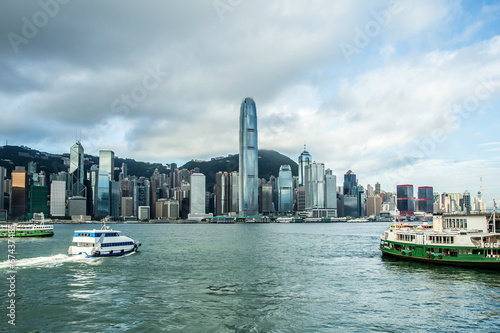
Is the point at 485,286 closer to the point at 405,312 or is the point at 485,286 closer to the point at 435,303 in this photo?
the point at 435,303

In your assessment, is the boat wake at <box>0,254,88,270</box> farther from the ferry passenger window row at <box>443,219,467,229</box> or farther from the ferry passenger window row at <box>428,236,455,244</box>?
the ferry passenger window row at <box>443,219,467,229</box>

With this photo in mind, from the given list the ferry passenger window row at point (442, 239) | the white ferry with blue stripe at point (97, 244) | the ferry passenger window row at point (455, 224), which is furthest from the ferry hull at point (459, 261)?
the white ferry with blue stripe at point (97, 244)

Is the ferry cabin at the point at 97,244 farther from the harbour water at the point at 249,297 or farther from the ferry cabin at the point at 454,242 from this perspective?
the ferry cabin at the point at 454,242

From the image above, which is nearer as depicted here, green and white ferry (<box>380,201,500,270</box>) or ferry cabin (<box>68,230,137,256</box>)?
green and white ferry (<box>380,201,500,270</box>)

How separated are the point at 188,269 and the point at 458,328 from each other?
40222mm

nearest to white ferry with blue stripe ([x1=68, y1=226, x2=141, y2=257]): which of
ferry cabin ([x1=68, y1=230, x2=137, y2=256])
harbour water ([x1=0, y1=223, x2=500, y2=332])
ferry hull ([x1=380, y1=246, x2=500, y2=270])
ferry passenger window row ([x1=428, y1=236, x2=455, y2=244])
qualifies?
ferry cabin ([x1=68, y1=230, x2=137, y2=256])

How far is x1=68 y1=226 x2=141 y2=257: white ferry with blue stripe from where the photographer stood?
240 feet

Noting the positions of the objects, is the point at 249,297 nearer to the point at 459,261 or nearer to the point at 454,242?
the point at 459,261

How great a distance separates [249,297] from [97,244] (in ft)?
139

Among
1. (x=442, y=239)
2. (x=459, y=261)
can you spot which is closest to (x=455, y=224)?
(x=442, y=239)

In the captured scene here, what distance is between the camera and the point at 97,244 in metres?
73.8

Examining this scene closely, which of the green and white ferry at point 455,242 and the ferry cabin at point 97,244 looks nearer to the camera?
the green and white ferry at point 455,242

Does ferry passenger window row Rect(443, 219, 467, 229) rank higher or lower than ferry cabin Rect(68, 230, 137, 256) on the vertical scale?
higher

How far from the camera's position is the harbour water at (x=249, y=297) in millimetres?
33750
